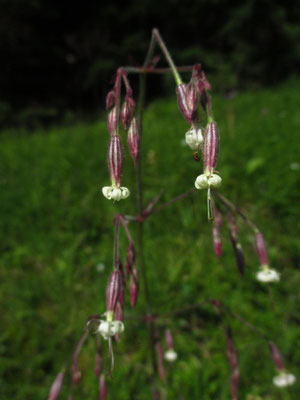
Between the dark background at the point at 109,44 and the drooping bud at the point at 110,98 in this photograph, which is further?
the dark background at the point at 109,44

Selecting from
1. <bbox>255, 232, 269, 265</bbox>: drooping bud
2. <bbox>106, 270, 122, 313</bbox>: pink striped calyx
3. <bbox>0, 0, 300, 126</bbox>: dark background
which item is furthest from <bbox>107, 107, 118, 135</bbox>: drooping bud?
<bbox>0, 0, 300, 126</bbox>: dark background

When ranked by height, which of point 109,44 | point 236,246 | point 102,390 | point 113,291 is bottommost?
point 102,390

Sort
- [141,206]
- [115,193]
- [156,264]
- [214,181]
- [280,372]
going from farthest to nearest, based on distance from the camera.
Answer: [156,264] < [280,372] < [141,206] < [115,193] < [214,181]

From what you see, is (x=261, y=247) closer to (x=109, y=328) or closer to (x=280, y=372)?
(x=280, y=372)

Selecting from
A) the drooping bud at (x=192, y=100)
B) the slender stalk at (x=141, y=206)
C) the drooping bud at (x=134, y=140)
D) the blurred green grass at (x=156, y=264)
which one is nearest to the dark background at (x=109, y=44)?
the blurred green grass at (x=156, y=264)

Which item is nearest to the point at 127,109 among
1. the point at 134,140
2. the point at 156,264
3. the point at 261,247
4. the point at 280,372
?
the point at 134,140

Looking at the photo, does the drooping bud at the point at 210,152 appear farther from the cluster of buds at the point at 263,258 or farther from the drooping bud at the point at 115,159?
the cluster of buds at the point at 263,258

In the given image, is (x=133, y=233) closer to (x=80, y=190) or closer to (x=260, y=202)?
(x=80, y=190)

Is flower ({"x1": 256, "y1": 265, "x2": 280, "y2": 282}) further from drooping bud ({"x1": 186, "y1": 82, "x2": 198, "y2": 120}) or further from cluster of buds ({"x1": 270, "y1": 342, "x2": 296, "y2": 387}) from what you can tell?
drooping bud ({"x1": 186, "y1": 82, "x2": 198, "y2": 120})
